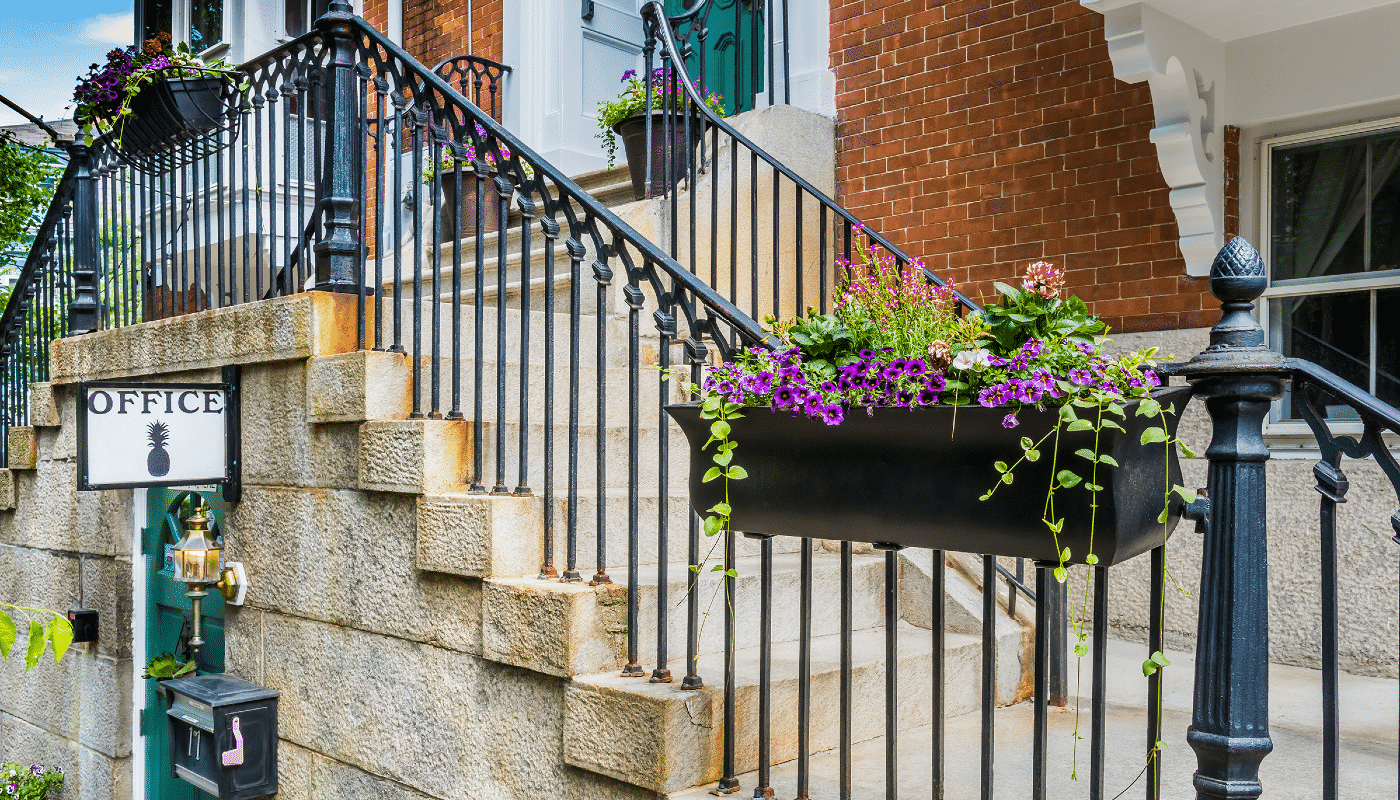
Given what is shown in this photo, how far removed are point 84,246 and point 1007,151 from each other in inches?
174

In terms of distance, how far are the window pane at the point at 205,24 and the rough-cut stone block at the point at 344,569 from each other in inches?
276

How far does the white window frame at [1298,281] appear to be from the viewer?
4191 millimetres

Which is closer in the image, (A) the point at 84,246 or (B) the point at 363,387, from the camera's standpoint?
(B) the point at 363,387

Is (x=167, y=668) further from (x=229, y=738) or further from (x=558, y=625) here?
(x=558, y=625)

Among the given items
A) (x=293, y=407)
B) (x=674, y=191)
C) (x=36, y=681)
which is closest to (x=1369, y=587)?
(x=674, y=191)

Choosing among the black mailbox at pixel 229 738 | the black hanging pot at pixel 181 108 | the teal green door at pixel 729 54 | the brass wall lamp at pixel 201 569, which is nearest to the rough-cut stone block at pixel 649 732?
the black mailbox at pixel 229 738

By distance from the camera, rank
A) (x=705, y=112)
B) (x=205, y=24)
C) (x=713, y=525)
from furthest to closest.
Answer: (x=205, y=24) → (x=705, y=112) → (x=713, y=525)

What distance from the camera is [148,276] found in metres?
5.10

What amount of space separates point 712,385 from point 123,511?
3.71m

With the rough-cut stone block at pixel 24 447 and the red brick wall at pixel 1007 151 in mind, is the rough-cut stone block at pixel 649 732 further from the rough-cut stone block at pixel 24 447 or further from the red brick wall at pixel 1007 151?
the rough-cut stone block at pixel 24 447

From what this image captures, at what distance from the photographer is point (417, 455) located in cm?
325

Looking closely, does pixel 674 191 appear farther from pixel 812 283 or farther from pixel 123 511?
pixel 123 511

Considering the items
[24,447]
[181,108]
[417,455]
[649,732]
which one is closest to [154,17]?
[24,447]

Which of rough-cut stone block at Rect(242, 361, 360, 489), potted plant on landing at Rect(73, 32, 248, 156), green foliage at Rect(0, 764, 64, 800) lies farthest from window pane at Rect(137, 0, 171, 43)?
rough-cut stone block at Rect(242, 361, 360, 489)
